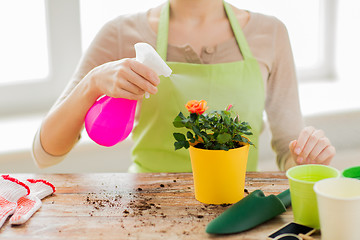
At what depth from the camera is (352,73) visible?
2520 millimetres

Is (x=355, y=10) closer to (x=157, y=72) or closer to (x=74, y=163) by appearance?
(x=74, y=163)

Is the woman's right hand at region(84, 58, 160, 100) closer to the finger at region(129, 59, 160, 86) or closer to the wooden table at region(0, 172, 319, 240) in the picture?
the finger at region(129, 59, 160, 86)

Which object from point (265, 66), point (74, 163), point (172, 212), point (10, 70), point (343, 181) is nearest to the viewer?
point (343, 181)

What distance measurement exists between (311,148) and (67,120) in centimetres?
60

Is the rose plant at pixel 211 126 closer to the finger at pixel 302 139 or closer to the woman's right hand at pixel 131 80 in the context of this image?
the woman's right hand at pixel 131 80

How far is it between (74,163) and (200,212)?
3.35 ft

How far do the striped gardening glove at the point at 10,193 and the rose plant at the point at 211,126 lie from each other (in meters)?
0.34

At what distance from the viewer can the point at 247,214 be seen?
3.00 feet

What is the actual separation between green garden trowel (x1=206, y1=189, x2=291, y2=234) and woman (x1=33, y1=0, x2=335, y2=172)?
18.5 inches

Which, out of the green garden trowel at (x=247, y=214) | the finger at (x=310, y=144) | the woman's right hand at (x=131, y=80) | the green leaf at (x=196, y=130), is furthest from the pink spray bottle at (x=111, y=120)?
the finger at (x=310, y=144)

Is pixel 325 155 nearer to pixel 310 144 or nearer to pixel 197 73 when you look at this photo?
pixel 310 144

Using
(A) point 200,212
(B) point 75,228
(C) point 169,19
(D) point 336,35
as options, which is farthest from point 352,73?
(B) point 75,228

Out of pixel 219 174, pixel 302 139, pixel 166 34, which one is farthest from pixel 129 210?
pixel 166 34

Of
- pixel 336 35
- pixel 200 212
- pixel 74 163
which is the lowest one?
pixel 74 163
